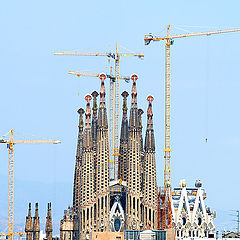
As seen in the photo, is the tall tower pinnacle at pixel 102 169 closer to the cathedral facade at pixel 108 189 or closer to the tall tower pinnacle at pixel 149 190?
the cathedral facade at pixel 108 189

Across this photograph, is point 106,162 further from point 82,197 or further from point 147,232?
point 147,232

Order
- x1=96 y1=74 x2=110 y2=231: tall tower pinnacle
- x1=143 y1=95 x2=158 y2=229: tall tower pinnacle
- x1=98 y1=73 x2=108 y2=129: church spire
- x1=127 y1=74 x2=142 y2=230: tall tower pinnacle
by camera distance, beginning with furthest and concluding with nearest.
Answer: x1=143 y1=95 x2=158 y2=229: tall tower pinnacle
x1=98 y1=73 x2=108 y2=129: church spire
x1=127 y1=74 x2=142 y2=230: tall tower pinnacle
x1=96 y1=74 x2=110 y2=231: tall tower pinnacle

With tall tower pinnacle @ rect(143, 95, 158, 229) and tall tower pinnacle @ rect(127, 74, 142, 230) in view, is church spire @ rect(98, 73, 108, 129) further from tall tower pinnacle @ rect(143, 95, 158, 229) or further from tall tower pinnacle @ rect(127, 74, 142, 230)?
tall tower pinnacle @ rect(143, 95, 158, 229)

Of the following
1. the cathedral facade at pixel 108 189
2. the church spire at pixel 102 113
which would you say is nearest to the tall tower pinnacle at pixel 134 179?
the cathedral facade at pixel 108 189

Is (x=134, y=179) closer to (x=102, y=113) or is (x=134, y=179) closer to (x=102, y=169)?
(x=102, y=169)

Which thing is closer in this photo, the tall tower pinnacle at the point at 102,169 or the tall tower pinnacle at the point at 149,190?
the tall tower pinnacle at the point at 102,169

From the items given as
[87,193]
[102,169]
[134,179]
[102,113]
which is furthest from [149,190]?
[102,113]

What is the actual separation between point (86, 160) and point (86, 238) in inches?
650

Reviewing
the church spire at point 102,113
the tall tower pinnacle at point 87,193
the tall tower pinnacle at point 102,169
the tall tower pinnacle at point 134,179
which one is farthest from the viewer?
the church spire at point 102,113

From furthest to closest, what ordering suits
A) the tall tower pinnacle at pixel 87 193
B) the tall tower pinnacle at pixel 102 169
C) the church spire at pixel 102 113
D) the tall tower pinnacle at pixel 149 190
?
the tall tower pinnacle at pixel 149 190
the church spire at pixel 102 113
the tall tower pinnacle at pixel 87 193
the tall tower pinnacle at pixel 102 169

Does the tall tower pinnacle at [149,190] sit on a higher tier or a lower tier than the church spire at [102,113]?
lower

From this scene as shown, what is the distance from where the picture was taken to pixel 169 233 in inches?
7293

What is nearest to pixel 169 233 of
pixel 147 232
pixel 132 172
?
pixel 147 232

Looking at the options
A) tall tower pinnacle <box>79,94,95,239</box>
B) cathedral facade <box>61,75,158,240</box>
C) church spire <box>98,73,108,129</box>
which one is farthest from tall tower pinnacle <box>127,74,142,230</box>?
tall tower pinnacle <box>79,94,95,239</box>
